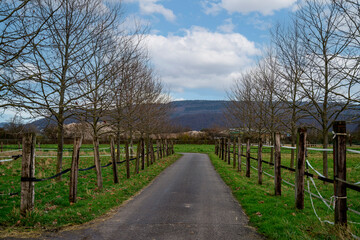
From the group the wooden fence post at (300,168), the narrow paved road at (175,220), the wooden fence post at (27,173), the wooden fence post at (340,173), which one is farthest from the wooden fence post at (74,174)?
the wooden fence post at (340,173)

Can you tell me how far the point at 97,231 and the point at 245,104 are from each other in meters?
19.1

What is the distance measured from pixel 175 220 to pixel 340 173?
3.29m

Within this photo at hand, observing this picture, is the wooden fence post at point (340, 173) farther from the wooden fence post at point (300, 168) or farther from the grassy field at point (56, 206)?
the grassy field at point (56, 206)

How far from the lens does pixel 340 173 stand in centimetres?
496

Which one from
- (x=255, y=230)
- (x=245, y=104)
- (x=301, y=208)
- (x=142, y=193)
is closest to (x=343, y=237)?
(x=255, y=230)

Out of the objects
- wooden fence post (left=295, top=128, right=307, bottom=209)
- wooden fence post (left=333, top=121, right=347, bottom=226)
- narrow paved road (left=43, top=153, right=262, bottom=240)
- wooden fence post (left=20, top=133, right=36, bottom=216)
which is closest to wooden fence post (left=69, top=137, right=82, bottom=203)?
wooden fence post (left=20, top=133, right=36, bottom=216)

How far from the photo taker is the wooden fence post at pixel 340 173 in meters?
4.93

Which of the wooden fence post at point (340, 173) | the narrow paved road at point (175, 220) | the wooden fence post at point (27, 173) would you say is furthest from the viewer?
the wooden fence post at point (27, 173)

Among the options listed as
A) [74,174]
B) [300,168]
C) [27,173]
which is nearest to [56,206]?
[74,174]

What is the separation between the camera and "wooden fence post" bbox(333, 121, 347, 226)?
4926 mm

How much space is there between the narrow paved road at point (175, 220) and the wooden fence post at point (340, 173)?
1.46 m

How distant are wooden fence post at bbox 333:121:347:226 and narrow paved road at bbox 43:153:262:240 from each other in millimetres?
1464

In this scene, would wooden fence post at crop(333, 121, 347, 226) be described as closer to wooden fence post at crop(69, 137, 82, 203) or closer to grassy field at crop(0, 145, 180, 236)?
grassy field at crop(0, 145, 180, 236)

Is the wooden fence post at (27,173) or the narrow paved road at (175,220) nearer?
the narrow paved road at (175,220)
